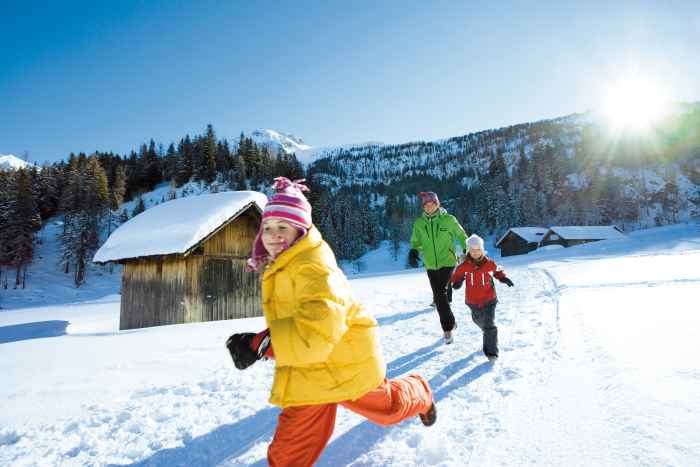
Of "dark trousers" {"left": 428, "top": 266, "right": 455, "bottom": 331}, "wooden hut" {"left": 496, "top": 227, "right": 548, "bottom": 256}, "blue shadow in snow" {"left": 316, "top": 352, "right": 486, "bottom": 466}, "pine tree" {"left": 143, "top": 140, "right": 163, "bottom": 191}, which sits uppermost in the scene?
"pine tree" {"left": 143, "top": 140, "right": 163, "bottom": 191}

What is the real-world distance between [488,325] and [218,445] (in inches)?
123

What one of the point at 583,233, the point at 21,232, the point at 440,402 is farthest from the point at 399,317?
the point at 583,233

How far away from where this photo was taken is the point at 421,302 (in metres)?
9.85

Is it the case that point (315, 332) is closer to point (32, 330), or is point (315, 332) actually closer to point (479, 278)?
point (479, 278)

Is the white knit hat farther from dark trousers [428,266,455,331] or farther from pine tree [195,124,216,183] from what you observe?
pine tree [195,124,216,183]

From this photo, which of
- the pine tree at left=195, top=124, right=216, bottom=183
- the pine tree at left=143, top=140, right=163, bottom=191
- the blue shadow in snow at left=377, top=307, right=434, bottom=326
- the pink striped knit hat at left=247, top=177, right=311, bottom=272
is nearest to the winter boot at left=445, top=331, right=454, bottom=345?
the blue shadow in snow at left=377, top=307, right=434, bottom=326

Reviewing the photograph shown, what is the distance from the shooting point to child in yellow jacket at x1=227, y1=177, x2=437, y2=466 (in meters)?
1.65

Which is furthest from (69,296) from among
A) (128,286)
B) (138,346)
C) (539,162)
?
(539,162)

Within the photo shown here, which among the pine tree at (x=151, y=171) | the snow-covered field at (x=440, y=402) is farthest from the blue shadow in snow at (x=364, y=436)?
the pine tree at (x=151, y=171)

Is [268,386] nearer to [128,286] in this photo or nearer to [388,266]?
[128,286]

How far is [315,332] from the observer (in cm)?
163

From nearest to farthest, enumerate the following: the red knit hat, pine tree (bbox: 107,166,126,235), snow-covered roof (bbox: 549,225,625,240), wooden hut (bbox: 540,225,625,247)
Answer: the red knit hat
wooden hut (bbox: 540,225,625,247)
snow-covered roof (bbox: 549,225,625,240)
pine tree (bbox: 107,166,126,235)

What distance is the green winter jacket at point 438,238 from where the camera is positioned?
5582 millimetres

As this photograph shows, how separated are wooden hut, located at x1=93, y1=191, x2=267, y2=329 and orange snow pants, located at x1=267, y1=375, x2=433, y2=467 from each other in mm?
9368
